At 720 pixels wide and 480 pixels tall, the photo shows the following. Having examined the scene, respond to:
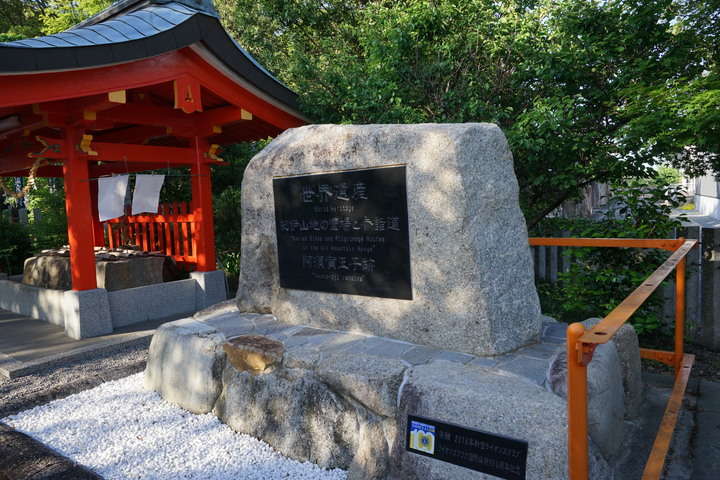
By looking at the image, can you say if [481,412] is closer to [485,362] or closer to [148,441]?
[485,362]

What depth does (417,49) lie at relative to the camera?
6.61 metres

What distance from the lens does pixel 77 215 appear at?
18.7 ft

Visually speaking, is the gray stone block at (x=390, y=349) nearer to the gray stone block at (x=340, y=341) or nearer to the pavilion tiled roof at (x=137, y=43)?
the gray stone block at (x=340, y=341)

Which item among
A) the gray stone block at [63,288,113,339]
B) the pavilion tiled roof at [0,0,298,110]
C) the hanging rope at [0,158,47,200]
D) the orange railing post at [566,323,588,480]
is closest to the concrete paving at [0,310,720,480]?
A: the gray stone block at [63,288,113,339]

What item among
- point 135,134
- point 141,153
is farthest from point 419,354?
point 135,134

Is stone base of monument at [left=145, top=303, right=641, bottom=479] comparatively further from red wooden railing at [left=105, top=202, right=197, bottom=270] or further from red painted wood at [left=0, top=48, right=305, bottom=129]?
red wooden railing at [left=105, top=202, right=197, bottom=270]

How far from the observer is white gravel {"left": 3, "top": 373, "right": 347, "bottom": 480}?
9.63 ft

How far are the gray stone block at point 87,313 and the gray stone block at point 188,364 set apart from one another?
2.05 m

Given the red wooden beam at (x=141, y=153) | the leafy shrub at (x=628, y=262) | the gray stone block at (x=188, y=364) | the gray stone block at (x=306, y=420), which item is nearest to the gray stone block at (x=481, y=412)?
the gray stone block at (x=306, y=420)

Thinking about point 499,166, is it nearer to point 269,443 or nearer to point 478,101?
point 269,443

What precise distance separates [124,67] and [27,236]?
7.83 metres

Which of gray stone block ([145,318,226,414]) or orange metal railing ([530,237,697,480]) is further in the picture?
gray stone block ([145,318,226,414])

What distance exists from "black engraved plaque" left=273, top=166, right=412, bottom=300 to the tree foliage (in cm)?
286

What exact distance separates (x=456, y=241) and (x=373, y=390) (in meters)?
1.09
